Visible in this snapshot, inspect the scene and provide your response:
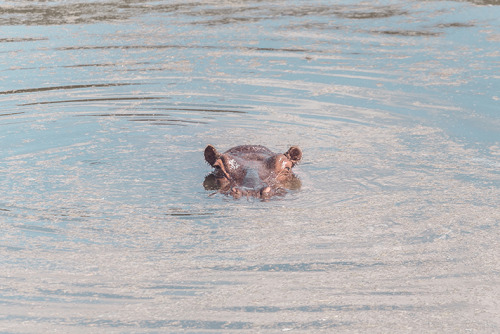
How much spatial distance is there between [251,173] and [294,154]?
67cm

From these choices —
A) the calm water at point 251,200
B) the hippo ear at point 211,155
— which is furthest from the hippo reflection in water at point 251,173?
the calm water at point 251,200

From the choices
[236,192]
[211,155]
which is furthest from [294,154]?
[236,192]

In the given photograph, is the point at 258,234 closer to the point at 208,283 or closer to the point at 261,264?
the point at 261,264

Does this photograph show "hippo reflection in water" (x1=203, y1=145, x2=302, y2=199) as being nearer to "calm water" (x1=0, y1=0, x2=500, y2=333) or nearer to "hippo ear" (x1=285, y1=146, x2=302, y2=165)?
"hippo ear" (x1=285, y1=146, x2=302, y2=165)

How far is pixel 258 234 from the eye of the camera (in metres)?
7.11

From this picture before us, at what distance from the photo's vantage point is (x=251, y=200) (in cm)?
792

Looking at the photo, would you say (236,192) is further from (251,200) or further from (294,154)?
(294,154)

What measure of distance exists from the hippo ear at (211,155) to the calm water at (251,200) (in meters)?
0.31

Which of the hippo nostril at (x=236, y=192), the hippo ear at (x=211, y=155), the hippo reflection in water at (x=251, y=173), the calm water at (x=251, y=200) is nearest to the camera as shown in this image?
the calm water at (x=251, y=200)

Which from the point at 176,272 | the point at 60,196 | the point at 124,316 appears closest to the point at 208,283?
the point at 176,272

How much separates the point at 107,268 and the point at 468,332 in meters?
2.91

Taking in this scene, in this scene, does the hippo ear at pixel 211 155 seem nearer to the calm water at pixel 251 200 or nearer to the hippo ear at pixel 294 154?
the calm water at pixel 251 200

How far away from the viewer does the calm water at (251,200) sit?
5871mm

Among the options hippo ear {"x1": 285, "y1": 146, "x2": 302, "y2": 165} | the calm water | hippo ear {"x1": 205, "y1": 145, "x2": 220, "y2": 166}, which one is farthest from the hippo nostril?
hippo ear {"x1": 285, "y1": 146, "x2": 302, "y2": 165}
